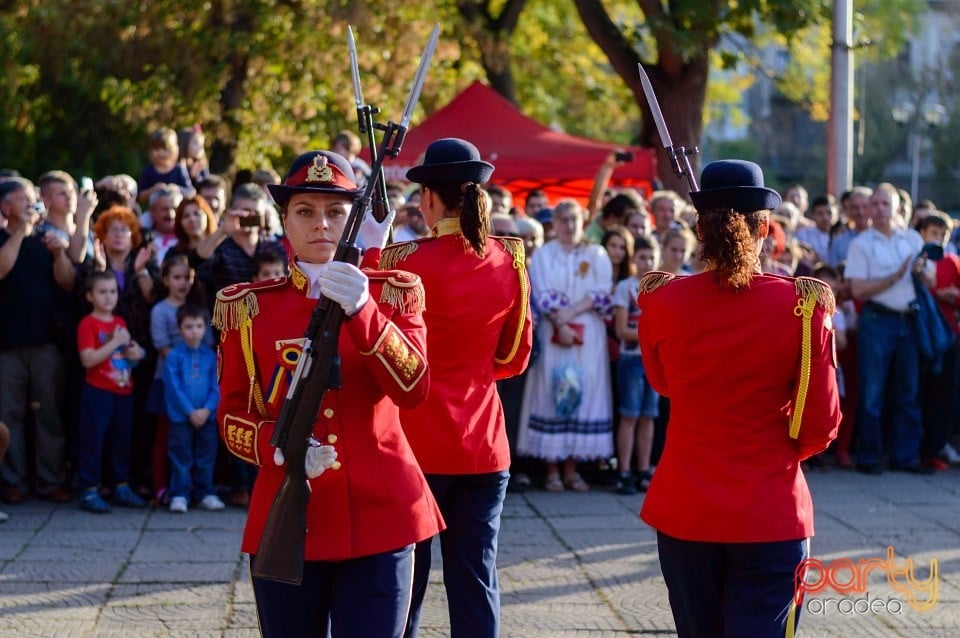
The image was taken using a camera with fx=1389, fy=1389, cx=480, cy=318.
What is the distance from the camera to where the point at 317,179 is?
3.72 m

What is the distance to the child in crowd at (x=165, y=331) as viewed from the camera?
8.80m

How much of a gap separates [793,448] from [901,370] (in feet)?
22.6

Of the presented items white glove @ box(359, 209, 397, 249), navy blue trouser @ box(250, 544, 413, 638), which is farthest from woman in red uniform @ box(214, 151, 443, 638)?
white glove @ box(359, 209, 397, 249)

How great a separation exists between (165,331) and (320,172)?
5.33 m

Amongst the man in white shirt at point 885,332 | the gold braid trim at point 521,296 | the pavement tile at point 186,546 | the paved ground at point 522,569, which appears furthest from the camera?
the man in white shirt at point 885,332

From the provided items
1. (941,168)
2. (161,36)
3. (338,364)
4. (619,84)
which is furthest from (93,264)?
(941,168)

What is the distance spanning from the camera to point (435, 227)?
4.99 meters

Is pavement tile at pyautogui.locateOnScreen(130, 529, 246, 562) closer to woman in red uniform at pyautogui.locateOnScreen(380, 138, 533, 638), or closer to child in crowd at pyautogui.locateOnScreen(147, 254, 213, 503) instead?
child in crowd at pyautogui.locateOnScreen(147, 254, 213, 503)

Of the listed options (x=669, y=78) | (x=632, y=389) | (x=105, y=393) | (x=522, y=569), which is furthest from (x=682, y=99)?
(x=522, y=569)

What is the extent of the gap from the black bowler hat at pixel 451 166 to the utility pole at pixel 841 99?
33.0ft

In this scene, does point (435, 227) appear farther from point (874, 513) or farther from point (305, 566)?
point (874, 513)

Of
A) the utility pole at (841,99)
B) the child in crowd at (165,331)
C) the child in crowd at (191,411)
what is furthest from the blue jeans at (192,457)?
the utility pole at (841,99)

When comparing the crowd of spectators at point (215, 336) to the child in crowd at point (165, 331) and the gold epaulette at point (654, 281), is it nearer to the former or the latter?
the child in crowd at point (165, 331)

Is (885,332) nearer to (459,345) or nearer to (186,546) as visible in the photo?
(186,546)
